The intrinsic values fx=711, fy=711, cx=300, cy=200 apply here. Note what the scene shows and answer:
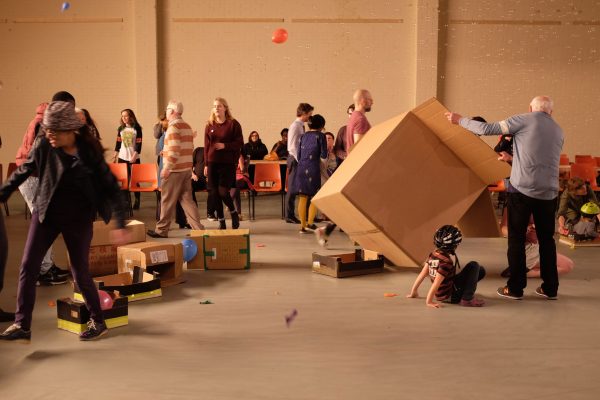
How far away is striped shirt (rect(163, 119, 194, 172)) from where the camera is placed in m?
7.26

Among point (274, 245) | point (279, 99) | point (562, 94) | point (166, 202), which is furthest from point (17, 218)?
point (562, 94)

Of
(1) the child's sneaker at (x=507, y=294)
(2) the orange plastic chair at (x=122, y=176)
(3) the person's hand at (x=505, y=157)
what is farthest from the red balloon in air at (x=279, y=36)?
(1) the child's sneaker at (x=507, y=294)

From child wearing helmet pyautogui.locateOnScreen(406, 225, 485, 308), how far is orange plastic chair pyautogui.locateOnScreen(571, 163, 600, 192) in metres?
5.99

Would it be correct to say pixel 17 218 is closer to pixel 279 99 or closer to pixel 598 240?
pixel 279 99

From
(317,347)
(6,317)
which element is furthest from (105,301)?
(317,347)

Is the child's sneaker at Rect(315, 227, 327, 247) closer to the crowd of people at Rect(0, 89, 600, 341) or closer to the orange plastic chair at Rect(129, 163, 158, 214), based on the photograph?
the crowd of people at Rect(0, 89, 600, 341)

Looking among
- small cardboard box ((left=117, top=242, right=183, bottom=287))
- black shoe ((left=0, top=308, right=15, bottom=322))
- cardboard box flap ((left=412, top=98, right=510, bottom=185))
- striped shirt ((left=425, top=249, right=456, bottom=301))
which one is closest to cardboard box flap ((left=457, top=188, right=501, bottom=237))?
cardboard box flap ((left=412, top=98, right=510, bottom=185))

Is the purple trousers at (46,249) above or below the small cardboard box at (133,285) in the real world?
above

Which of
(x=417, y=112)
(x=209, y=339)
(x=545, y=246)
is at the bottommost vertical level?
(x=209, y=339)

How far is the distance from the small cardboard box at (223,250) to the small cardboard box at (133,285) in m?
0.83

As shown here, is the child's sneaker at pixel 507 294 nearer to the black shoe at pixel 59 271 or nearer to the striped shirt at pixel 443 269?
the striped shirt at pixel 443 269

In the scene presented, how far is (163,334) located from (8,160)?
1103 cm

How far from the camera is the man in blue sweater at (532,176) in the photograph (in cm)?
499

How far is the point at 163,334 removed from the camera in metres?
4.35
